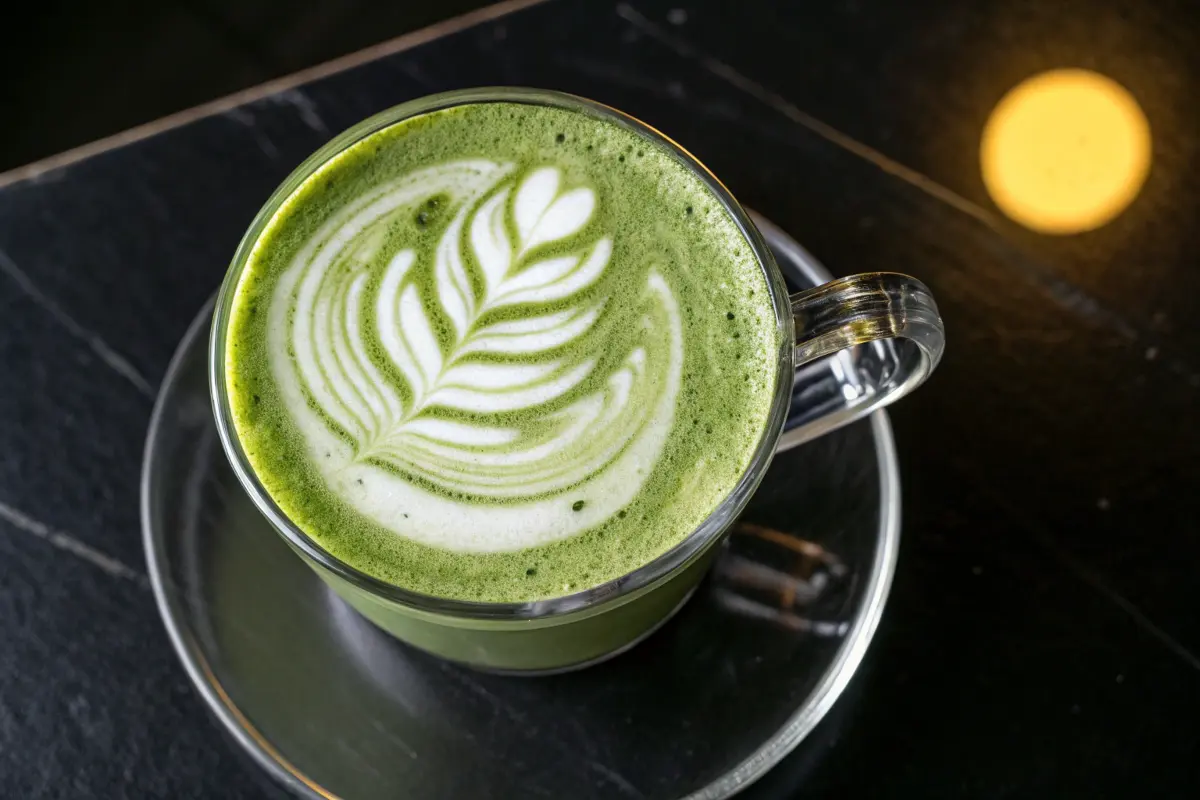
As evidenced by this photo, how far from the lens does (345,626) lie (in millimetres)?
1160

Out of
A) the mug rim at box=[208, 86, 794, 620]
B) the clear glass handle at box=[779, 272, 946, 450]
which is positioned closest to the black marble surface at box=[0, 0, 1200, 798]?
the clear glass handle at box=[779, 272, 946, 450]

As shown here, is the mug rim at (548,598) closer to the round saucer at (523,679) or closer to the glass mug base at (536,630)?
the glass mug base at (536,630)

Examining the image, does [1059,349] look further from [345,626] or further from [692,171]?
[345,626]

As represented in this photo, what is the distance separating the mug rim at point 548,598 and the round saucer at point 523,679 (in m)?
0.29

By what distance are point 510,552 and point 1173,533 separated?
28.6 inches

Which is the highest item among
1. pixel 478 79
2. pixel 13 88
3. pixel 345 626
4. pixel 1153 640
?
pixel 478 79

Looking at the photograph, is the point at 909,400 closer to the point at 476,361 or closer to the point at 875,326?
the point at 875,326

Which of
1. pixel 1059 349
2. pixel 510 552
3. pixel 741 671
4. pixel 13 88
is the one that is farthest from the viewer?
pixel 13 88

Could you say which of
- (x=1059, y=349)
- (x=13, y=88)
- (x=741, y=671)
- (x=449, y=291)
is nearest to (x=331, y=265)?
(x=449, y=291)

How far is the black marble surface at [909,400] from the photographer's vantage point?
116cm

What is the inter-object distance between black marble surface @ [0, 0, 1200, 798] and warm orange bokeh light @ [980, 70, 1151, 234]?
19 mm

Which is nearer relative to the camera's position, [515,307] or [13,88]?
[515,307]

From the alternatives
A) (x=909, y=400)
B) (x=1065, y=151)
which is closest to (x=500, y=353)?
(x=909, y=400)

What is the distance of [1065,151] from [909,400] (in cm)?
37
